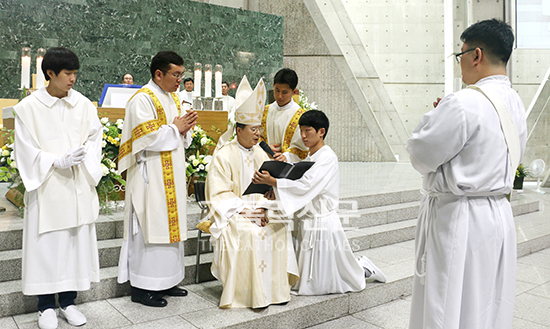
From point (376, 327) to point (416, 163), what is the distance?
5.15 feet

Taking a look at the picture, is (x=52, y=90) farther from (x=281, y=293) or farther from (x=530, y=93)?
(x=530, y=93)

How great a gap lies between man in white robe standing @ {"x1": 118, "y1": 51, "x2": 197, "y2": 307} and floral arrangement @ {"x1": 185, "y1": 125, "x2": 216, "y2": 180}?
1.55m

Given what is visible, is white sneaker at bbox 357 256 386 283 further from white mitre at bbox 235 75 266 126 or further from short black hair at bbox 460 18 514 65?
short black hair at bbox 460 18 514 65

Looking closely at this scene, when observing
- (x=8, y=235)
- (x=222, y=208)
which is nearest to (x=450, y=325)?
(x=222, y=208)

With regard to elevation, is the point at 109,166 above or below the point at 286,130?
below

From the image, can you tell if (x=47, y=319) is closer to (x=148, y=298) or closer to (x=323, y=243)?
(x=148, y=298)

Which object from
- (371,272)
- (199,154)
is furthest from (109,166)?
(371,272)

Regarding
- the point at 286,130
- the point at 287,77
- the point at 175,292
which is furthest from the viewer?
the point at 286,130

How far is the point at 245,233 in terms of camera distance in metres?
3.17

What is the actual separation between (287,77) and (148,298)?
6.61 ft

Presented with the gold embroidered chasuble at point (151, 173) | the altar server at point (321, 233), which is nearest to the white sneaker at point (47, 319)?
the gold embroidered chasuble at point (151, 173)

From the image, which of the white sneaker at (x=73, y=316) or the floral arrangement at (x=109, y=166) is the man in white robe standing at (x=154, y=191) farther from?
the floral arrangement at (x=109, y=166)

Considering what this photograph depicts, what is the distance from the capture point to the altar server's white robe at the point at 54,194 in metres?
2.73

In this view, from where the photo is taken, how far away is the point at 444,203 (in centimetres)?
228
